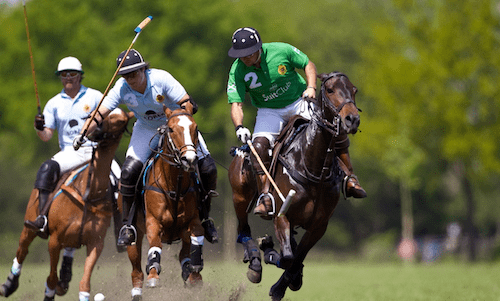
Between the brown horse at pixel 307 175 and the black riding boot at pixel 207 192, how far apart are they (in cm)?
62

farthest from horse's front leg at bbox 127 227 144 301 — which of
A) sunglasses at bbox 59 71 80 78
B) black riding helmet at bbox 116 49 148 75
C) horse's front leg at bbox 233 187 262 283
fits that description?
sunglasses at bbox 59 71 80 78

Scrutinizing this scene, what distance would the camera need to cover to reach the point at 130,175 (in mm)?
10047

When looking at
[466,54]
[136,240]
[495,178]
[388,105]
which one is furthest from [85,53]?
[136,240]

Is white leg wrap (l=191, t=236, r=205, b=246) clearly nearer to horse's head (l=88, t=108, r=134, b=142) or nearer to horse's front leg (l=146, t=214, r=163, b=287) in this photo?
horse's front leg (l=146, t=214, r=163, b=287)

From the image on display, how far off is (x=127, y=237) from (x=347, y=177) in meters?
2.86

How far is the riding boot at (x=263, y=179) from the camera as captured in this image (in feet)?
31.1

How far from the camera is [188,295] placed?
10.2m

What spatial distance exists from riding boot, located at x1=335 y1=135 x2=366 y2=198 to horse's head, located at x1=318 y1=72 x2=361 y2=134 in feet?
3.19

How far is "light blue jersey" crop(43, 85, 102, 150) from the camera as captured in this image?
38.3ft

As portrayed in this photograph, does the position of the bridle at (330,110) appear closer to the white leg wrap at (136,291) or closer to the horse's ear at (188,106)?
the horse's ear at (188,106)

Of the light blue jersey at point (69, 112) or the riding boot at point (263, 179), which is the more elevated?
the light blue jersey at point (69, 112)

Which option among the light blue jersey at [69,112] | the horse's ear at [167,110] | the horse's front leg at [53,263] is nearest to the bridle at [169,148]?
the horse's ear at [167,110]

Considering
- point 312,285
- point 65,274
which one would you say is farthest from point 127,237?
point 312,285

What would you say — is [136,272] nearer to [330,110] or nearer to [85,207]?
[85,207]
